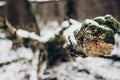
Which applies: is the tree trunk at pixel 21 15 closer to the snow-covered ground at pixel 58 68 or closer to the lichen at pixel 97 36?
the snow-covered ground at pixel 58 68

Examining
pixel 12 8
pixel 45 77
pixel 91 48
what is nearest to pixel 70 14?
pixel 12 8

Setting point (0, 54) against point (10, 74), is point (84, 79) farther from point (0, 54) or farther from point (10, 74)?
point (0, 54)

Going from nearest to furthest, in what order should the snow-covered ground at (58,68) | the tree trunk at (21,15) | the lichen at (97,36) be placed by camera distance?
the lichen at (97,36) < the snow-covered ground at (58,68) < the tree trunk at (21,15)

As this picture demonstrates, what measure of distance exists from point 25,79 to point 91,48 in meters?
2.06

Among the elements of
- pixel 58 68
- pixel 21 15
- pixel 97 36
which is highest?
pixel 21 15

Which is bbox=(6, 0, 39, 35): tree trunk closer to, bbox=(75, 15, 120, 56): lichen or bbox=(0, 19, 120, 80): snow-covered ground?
bbox=(0, 19, 120, 80): snow-covered ground

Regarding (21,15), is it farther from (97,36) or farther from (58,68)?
(97,36)

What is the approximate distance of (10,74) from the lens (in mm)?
5969

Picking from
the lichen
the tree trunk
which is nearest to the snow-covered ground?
the tree trunk

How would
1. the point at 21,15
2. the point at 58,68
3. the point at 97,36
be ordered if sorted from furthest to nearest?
1. the point at 21,15
2. the point at 58,68
3. the point at 97,36

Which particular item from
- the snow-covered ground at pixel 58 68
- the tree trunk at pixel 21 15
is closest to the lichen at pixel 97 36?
the snow-covered ground at pixel 58 68

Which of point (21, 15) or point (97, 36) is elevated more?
point (21, 15)

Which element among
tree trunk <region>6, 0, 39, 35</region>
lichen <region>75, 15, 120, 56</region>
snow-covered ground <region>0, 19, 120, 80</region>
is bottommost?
snow-covered ground <region>0, 19, 120, 80</region>

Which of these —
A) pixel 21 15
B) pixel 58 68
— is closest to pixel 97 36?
pixel 58 68
